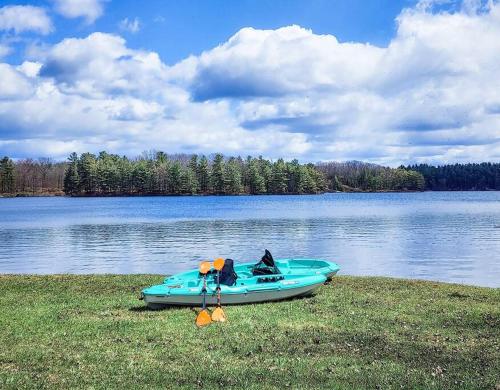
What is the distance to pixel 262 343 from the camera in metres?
13.5

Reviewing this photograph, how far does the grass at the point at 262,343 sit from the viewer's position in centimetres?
1082

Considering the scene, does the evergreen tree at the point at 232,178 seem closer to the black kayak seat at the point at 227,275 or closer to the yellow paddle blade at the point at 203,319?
the black kayak seat at the point at 227,275

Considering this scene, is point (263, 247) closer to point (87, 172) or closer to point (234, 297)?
point (234, 297)

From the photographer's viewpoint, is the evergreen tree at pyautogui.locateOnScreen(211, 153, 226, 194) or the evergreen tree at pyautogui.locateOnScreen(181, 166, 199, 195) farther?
the evergreen tree at pyautogui.locateOnScreen(181, 166, 199, 195)

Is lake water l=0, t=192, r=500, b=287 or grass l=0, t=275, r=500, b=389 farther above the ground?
grass l=0, t=275, r=500, b=389

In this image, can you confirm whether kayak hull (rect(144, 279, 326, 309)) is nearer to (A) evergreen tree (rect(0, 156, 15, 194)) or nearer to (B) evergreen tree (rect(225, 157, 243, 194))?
(B) evergreen tree (rect(225, 157, 243, 194))

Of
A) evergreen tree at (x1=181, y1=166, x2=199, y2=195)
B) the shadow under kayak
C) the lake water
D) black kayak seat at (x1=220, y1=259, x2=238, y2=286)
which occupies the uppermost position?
evergreen tree at (x1=181, y1=166, x2=199, y2=195)

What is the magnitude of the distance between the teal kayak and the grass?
0.44 metres

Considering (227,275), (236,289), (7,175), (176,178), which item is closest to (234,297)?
(236,289)

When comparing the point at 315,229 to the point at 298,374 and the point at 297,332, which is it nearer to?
the point at 297,332

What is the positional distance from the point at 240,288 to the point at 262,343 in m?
5.56

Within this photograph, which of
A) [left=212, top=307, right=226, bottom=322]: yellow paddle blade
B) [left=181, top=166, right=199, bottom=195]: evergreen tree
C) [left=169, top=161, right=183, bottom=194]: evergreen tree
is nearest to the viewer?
[left=212, top=307, right=226, bottom=322]: yellow paddle blade

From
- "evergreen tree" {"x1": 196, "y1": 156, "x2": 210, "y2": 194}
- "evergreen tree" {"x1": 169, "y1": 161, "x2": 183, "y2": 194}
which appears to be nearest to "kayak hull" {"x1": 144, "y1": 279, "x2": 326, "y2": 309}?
"evergreen tree" {"x1": 196, "y1": 156, "x2": 210, "y2": 194}

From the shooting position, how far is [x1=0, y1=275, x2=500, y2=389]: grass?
10.8m
